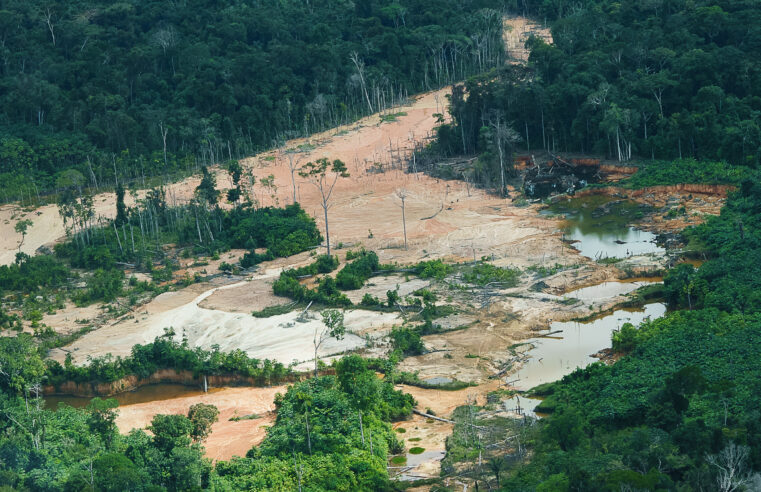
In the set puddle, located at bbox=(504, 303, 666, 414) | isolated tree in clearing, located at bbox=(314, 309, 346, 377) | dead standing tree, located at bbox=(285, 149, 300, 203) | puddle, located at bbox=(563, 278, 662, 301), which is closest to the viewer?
puddle, located at bbox=(504, 303, 666, 414)

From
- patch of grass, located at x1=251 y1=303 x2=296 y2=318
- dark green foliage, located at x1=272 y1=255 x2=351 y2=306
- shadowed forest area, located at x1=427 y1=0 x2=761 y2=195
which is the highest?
shadowed forest area, located at x1=427 y1=0 x2=761 y2=195

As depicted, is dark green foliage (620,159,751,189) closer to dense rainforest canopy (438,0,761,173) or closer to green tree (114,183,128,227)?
dense rainforest canopy (438,0,761,173)

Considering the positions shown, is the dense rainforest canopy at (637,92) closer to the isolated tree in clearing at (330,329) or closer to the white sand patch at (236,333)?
the white sand patch at (236,333)

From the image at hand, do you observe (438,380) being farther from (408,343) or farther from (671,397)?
(671,397)

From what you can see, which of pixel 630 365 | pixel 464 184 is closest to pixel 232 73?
pixel 464 184

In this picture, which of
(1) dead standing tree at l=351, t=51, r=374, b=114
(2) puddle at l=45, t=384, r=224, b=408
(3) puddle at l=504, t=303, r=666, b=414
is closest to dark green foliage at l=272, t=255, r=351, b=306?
(2) puddle at l=45, t=384, r=224, b=408

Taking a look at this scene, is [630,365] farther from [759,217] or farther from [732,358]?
[759,217]

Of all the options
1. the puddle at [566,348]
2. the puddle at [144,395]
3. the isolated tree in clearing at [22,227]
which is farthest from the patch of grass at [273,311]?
the isolated tree in clearing at [22,227]
